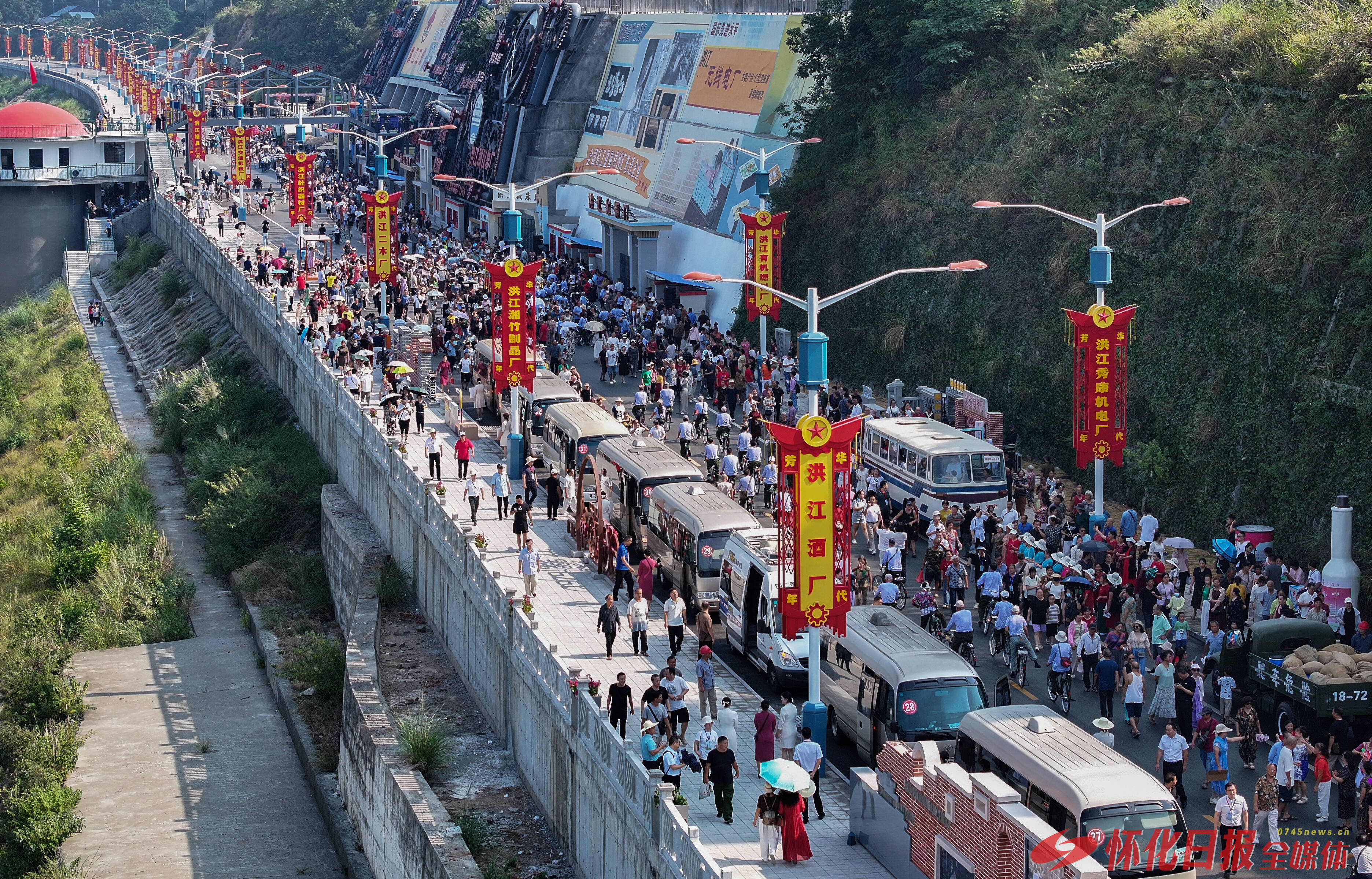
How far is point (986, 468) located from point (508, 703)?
12.2 m

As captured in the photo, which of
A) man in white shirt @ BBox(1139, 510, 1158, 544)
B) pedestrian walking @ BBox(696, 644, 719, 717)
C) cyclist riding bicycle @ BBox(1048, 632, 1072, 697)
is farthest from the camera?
man in white shirt @ BBox(1139, 510, 1158, 544)

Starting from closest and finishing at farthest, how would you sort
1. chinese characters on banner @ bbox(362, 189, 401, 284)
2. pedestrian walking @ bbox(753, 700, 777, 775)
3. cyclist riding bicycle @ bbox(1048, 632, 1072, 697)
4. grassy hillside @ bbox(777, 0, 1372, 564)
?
pedestrian walking @ bbox(753, 700, 777, 775), cyclist riding bicycle @ bbox(1048, 632, 1072, 697), grassy hillside @ bbox(777, 0, 1372, 564), chinese characters on banner @ bbox(362, 189, 401, 284)

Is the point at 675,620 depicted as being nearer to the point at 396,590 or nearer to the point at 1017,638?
the point at 1017,638

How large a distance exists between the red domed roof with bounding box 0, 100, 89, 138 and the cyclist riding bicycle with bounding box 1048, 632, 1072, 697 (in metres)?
86.6

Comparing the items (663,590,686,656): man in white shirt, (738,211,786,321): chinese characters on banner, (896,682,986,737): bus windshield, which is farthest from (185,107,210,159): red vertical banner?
(896,682,986,737): bus windshield

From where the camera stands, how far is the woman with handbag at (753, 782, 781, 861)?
64.3ft

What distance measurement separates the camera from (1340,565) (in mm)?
28438

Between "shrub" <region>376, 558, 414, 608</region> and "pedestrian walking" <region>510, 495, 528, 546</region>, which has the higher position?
"pedestrian walking" <region>510, 495, 528, 546</region>

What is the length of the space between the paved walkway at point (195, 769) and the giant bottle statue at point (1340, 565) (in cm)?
1722

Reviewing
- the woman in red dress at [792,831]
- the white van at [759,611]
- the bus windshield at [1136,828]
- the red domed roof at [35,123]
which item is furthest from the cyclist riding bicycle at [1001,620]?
the red domed roof at [35,123]

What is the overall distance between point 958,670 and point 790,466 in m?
3.55

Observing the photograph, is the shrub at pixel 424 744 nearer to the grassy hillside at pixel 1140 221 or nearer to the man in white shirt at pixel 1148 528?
the man in white shirt at pixel 1148 528

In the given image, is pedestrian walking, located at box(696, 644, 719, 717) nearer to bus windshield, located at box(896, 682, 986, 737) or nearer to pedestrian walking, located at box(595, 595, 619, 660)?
pedestrian walking, located at box(595, 595, 619, 660)

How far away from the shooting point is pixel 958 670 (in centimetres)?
2280
